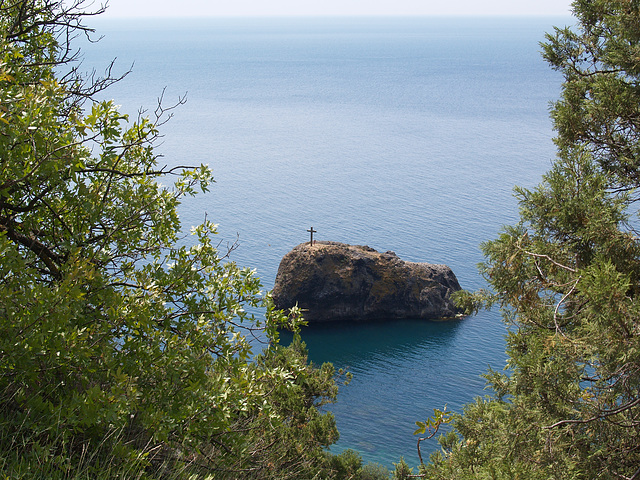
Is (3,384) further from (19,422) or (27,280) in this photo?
(27,280)

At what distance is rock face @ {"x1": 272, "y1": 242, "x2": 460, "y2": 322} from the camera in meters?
50.9

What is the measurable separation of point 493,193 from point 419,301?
3039 cm

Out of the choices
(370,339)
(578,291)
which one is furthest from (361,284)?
(578,291)

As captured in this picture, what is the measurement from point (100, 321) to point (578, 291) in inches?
347

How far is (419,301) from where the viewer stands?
52.1m

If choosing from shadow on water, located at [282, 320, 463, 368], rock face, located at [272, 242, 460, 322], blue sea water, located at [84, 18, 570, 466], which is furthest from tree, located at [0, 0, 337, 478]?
rock face, located at [272, 242, 460, 322]

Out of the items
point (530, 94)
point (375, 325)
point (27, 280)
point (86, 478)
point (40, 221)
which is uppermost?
point (530, 94)

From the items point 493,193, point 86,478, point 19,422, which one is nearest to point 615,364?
point 86,478

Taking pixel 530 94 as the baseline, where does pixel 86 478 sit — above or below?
below

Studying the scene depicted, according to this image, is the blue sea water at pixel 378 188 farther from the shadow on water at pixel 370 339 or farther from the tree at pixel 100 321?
the tree at pixel 100 321

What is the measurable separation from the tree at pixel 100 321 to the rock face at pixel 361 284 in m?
42.0

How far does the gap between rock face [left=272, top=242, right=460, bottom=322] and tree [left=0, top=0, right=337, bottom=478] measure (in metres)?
42.0

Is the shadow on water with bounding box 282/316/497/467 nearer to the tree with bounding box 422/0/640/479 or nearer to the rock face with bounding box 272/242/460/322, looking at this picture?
the rock face with bounding box 272/242/460/322

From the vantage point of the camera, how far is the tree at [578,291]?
8570 millimetres
